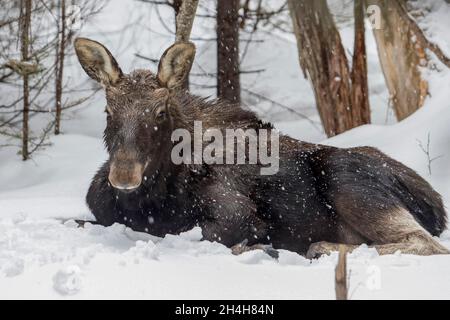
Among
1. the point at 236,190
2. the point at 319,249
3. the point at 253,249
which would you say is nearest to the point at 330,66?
the point at 236,190

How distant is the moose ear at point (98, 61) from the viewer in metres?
5.38

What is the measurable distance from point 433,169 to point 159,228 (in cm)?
368

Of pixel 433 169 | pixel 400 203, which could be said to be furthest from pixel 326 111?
pixel 400 203

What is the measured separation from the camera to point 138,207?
546 cm

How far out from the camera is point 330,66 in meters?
10.5

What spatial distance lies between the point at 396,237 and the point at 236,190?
4.08 ft

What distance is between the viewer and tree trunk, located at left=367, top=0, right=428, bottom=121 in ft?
31.7

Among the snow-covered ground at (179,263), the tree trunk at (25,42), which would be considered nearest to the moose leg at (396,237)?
the snow-covered ground at (179,263)

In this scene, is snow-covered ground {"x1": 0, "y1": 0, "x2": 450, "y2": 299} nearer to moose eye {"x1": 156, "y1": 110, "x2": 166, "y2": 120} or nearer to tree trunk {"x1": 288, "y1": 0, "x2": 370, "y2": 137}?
moose eye {"x1": 156, "y1": 110, "x2": 166, "y2": 120}

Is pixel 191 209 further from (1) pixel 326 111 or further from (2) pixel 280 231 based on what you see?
(1) pixel 326 111

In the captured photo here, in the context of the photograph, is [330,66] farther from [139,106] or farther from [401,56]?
[139,106]

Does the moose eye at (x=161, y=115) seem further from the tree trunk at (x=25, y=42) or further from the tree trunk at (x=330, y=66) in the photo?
the tree trunk at (x=330, y=66)

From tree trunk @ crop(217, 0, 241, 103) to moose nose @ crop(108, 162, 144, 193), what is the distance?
5.50 meters

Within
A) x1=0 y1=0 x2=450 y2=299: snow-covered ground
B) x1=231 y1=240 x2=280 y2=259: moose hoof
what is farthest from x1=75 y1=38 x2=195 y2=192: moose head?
x1=231 y1=240 x2=280 y2=259: moose hoof
